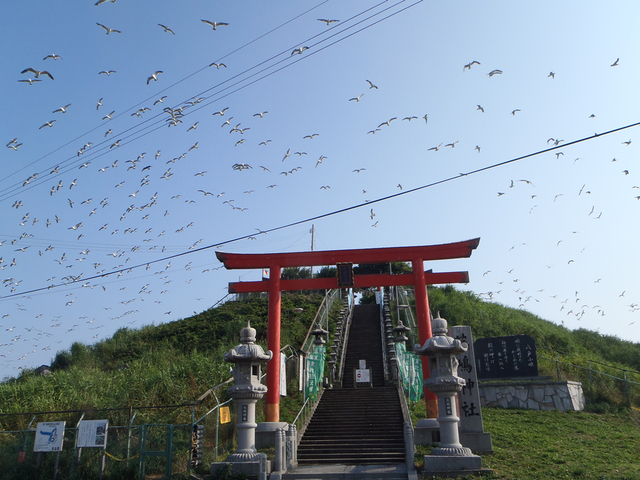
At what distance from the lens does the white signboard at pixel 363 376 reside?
65.1 ft

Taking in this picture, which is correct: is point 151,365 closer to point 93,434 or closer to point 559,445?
point 93,434

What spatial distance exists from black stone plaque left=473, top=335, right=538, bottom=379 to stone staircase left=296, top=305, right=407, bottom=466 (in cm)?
438

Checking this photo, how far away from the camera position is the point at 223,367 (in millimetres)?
17406

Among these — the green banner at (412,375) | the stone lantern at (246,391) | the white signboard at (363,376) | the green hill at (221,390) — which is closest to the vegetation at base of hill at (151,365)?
the green hill at (221,390)

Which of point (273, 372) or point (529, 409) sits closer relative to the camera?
point (273, 372)

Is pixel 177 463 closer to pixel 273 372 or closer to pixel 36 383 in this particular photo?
pixel 273 372

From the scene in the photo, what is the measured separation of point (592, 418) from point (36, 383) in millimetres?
21261

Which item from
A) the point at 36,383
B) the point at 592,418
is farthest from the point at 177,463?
the point at 592,418

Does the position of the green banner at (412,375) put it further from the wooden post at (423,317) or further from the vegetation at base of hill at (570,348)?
the vegetation at base of hill at (570,348)

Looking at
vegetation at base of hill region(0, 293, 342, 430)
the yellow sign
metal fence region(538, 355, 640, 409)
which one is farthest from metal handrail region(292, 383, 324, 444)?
metal fence region(538, 355, 640, 409)

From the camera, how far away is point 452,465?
1034 cm

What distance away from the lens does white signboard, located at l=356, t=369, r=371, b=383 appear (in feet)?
65.1

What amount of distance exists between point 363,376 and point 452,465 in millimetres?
9712

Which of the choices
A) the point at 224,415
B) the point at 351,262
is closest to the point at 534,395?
the point at 351,262
